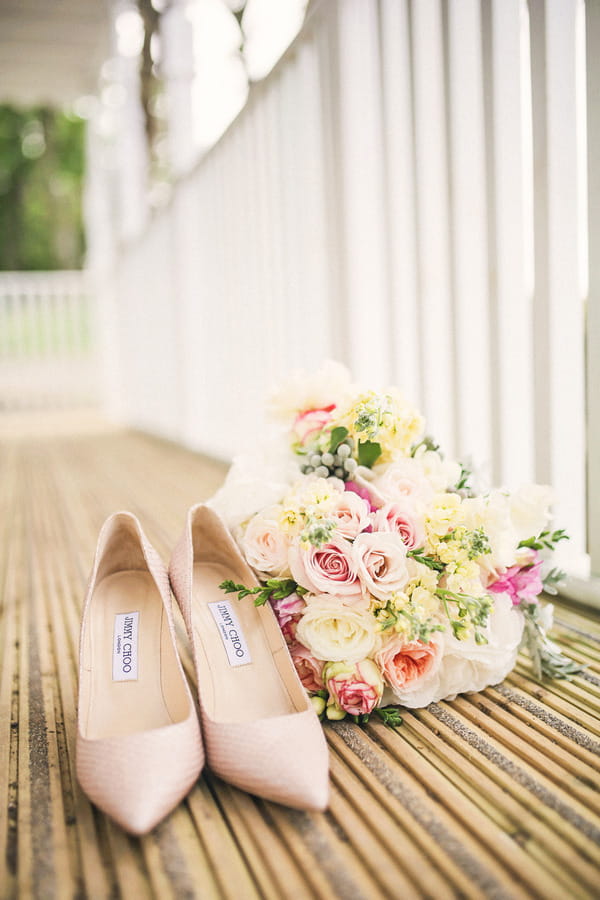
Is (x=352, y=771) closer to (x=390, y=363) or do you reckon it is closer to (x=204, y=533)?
(x=204, y=533)

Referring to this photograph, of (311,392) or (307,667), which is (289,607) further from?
(311,392)

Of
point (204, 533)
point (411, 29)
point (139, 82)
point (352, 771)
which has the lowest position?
point (352, 771)

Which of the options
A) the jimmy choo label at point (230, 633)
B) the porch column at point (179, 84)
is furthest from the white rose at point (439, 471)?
the porch column at point (179, 84)

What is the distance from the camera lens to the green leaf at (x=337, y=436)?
3.15 feet

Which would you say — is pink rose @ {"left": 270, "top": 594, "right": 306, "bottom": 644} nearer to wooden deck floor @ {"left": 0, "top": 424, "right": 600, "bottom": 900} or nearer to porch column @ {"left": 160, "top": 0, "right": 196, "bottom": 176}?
wooden deck floor @ {"left": 0, "top": 424, "right": 600, "bottom": 900}

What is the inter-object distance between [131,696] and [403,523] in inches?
14.9

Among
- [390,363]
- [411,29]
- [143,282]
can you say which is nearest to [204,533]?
[390,363]

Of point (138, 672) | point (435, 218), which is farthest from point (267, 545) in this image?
point (435, 218)

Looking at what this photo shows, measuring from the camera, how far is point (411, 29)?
58.1 inches

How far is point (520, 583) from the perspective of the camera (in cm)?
91

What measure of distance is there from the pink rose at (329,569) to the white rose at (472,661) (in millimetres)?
140

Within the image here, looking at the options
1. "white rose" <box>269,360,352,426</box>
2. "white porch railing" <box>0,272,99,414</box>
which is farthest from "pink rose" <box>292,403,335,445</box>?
"white porch railing" <box>0,272,99,414</box>

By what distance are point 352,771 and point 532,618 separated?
0.33 meters

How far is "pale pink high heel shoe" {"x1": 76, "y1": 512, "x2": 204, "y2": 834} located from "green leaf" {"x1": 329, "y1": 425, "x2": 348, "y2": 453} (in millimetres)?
278
